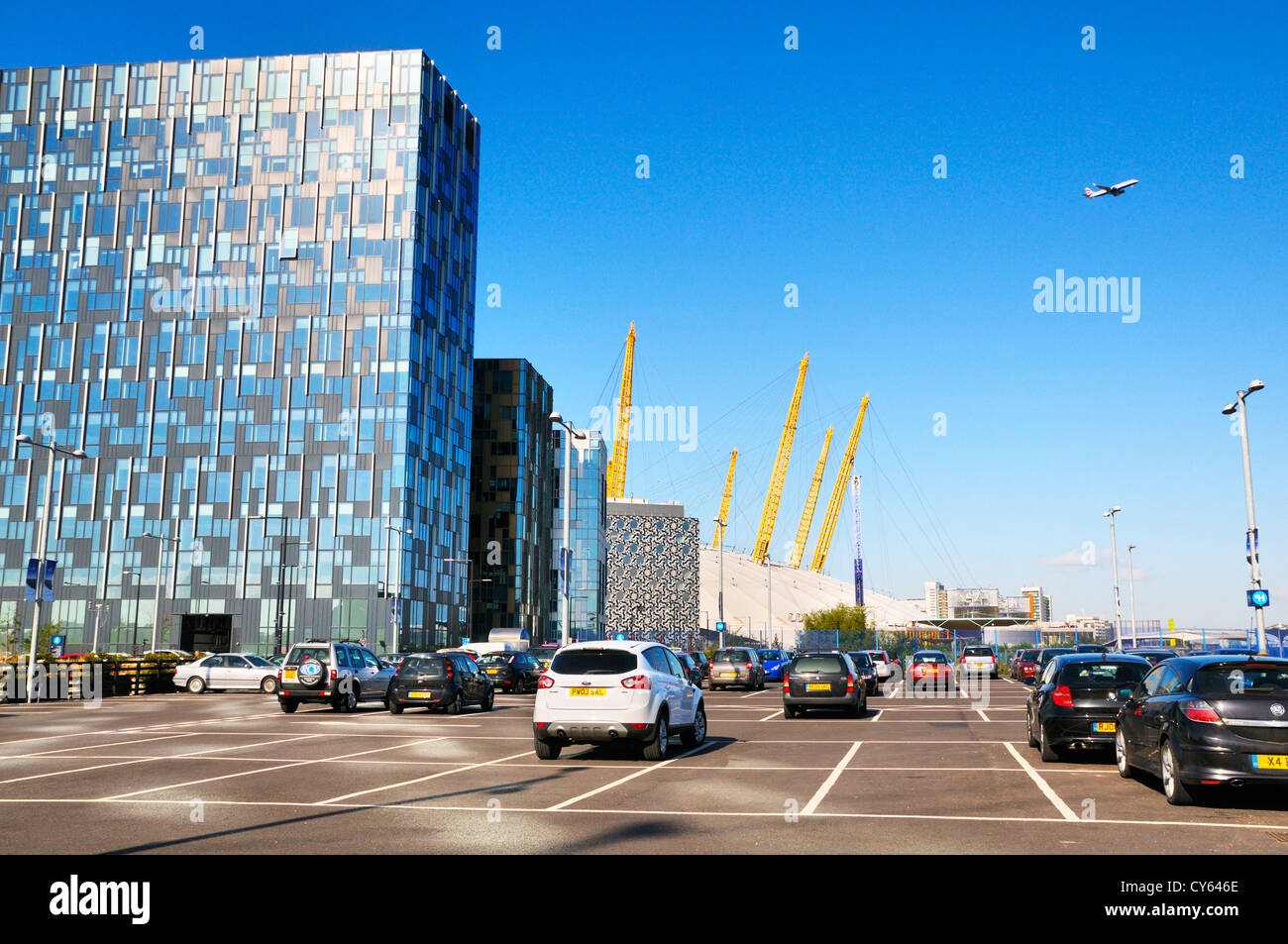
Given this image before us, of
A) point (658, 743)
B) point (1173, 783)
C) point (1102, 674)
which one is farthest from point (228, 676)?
point (1173, 783)

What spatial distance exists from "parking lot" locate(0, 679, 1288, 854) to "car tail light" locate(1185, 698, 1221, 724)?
0.97 metres

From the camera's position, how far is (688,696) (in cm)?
1912

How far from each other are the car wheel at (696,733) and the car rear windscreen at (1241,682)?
9349 mm

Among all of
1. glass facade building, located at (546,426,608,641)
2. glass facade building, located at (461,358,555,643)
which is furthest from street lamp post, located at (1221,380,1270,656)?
glass facade building, located at (546,426,608,641)

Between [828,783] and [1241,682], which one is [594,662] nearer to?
[828,783]

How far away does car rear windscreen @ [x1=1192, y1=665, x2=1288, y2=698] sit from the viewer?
1138 centimetres

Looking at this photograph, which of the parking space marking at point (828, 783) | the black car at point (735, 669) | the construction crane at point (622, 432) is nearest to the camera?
the parking space marking at point (828, 783)

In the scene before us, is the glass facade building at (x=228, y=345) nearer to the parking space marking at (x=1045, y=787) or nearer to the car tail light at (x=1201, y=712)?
the parking space marking at (x=1045, y=787)

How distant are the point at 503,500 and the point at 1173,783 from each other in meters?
102

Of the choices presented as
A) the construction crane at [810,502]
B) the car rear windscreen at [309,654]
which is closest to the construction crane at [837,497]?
the construction crane at [810,502]

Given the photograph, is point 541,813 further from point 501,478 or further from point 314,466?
point 501,478

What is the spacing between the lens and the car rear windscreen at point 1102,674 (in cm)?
1605

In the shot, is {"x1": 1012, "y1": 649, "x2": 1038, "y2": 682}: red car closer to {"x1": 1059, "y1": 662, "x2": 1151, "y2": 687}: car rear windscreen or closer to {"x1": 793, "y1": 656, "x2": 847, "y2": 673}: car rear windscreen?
{"x1": 793, "y1": 656, "x2": 847, "y2": 673}: car rear windscreen

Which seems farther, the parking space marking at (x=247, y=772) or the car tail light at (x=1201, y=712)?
the parking space marking at (x=247, y=772)
